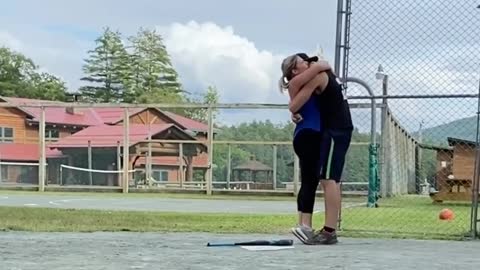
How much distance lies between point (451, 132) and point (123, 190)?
1555cm

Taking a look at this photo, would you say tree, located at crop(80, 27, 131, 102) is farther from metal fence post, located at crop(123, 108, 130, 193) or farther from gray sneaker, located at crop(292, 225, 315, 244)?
gray sneaker, located at crop(292, 225, 315, 244)

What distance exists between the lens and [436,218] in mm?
10648

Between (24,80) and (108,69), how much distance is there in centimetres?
715

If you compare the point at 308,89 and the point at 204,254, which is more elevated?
the point at 308,89

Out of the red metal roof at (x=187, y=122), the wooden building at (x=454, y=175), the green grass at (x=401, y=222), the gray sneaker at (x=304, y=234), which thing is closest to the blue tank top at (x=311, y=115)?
the gray sneaker at (x=304, y=234)

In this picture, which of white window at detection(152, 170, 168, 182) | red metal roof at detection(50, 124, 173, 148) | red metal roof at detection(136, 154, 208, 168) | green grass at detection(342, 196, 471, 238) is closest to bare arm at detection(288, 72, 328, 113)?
green grass at detection(342, 196, 471, 238)

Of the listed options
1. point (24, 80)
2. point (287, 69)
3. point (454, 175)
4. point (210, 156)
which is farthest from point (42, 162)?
point (24, 80)

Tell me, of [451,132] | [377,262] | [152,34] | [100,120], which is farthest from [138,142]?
[152,34]

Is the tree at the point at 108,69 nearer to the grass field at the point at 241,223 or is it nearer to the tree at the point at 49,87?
the tree at the point at 49,87

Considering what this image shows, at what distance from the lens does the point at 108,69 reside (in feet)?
221

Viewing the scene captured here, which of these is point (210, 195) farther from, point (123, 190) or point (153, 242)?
point (153, 242)

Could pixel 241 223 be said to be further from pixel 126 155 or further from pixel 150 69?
pixel 150 69

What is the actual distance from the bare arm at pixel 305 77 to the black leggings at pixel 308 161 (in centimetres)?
36

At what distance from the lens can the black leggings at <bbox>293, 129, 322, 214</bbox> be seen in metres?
6.52
